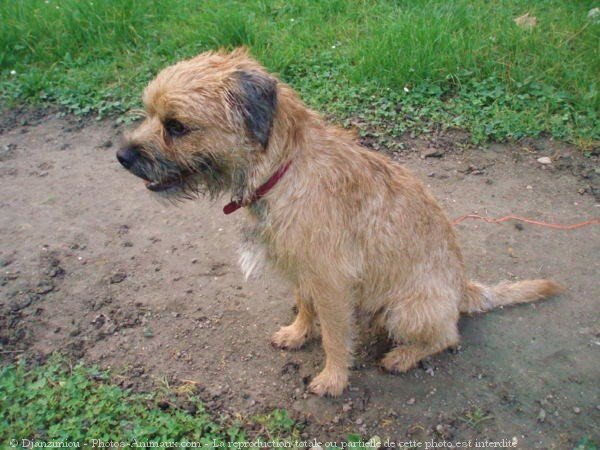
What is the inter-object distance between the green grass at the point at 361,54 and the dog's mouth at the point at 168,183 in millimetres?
2965

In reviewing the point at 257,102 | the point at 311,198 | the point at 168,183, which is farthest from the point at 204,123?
the point at 311,198

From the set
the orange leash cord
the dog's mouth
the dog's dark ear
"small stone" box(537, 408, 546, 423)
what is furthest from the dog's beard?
the orange leash cord

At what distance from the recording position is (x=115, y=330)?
3.72 metres

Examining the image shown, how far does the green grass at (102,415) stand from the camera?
2.98m

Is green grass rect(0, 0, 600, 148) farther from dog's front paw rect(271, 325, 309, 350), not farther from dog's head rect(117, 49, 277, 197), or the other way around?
dog's head rect(117, 49, 277, 197)

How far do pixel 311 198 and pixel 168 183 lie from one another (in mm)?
718

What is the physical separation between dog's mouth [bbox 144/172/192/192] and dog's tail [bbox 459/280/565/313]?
1.93 meters

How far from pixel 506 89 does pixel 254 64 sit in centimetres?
365

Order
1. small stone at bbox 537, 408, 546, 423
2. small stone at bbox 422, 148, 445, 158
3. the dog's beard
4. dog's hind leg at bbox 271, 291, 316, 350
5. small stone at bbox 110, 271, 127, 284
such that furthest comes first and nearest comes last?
1. small stone at bbox 422, 148, 445, 158
2. small stone at bbox 110, 271, 127, 284
3. dog's hind leg at bbox 271, 291, 316, 350
4. small stone at bbox 537, 408, 546, 423
5. the dog's beard

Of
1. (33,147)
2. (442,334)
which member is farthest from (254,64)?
(33,147)

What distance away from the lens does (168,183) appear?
289 cm

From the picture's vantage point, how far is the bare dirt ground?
10.6ft

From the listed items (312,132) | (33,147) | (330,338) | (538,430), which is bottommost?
(33,147)

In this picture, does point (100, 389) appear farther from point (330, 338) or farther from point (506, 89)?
point (506, 89)
